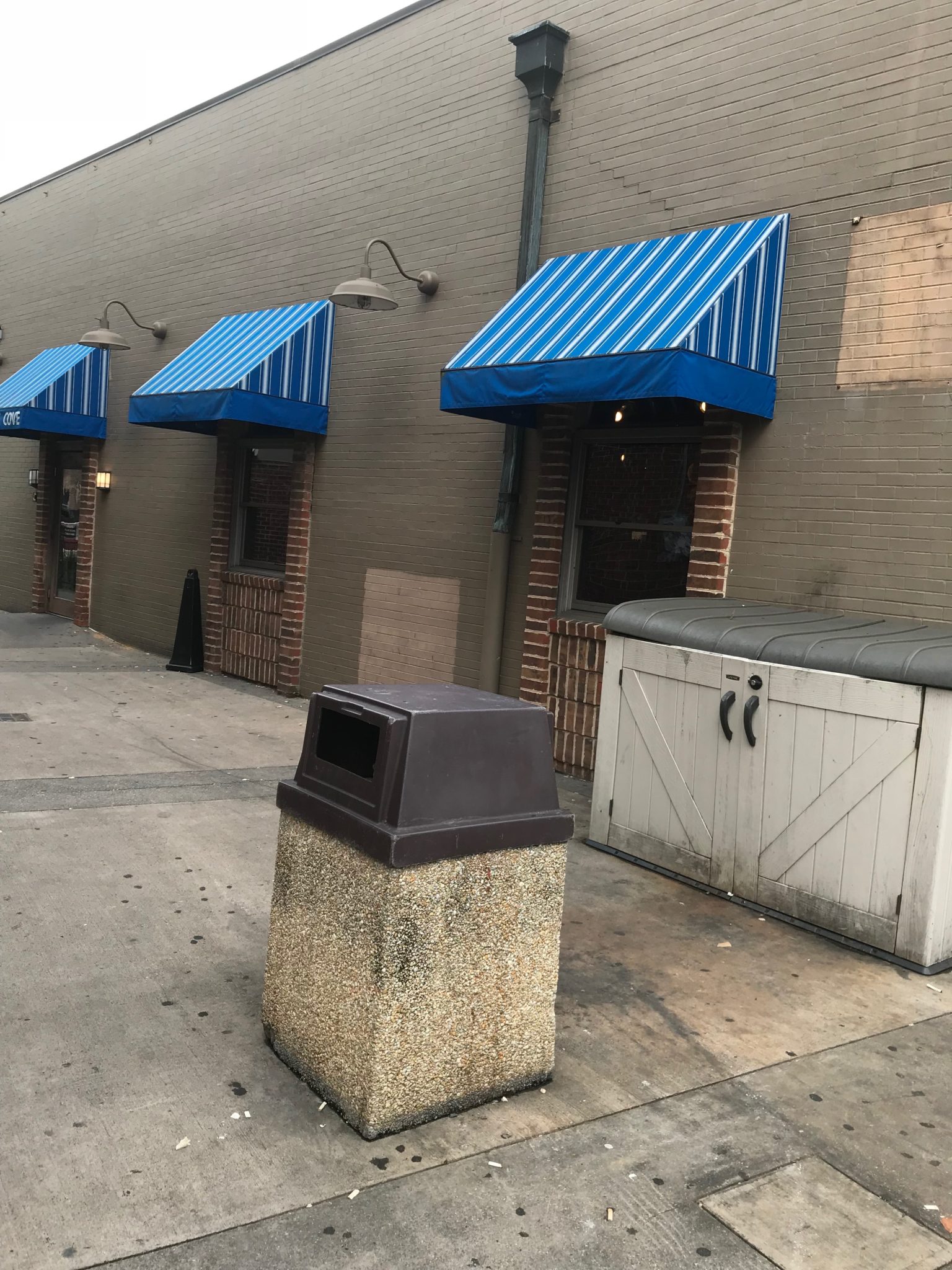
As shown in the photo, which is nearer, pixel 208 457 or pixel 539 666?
pixel 539 666

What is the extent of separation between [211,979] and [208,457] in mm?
9075

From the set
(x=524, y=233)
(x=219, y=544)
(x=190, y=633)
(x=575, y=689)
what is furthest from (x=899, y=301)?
(x=190, y=633)

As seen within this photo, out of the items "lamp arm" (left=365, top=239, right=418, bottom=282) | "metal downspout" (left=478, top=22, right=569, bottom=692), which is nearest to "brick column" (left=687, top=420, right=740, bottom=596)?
"metal downspout" (left=478, top=22, right=569, bottom=692)

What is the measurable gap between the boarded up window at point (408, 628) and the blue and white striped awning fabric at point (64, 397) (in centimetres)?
611

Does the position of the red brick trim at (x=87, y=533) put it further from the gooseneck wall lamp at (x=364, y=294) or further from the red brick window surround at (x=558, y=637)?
the red brick window surround at (x=558, y=637)

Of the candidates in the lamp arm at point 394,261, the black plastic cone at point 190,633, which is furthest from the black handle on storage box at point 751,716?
the black plastic cone at point 190,633

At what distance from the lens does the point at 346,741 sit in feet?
11.3

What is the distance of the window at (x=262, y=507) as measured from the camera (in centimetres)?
1129

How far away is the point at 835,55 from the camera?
6.64m

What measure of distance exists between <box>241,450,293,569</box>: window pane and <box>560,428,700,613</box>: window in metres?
4.03

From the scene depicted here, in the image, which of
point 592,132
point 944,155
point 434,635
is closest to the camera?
point 944,155

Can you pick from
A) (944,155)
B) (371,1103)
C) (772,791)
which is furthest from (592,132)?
(371,1103)

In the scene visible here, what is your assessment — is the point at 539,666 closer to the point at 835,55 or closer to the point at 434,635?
the point at 434,635

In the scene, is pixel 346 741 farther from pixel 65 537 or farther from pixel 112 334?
pixel 65 537
